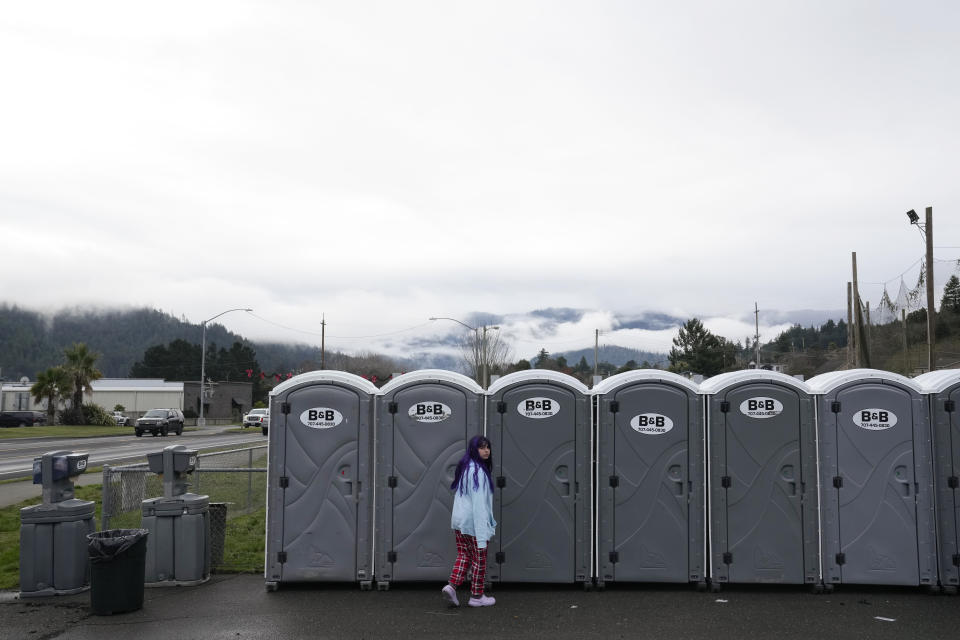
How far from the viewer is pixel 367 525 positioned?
27.3 ft

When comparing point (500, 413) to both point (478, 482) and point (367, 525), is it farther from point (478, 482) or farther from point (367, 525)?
point (367, 525)

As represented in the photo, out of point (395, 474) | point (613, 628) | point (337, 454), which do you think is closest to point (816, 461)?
point (613, 628)

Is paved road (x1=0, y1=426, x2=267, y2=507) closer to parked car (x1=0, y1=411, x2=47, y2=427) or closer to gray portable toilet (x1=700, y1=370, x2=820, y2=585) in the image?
gray portable toilet (x1=700, y1=370, x2=820, y2=585)

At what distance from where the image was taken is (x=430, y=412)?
27.7ft

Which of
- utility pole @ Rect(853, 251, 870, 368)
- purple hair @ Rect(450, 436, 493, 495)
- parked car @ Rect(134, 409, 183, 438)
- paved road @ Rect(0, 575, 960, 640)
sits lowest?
parked car @ Rect(134, 409, 183, 438)

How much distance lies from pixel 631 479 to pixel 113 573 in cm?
525

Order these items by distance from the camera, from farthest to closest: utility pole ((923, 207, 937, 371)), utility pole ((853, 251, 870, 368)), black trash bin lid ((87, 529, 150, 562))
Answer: utility pole ((853, 251, 870, 368)) → utility pole ((923, 207, 937, 371)) → black trash bin lid ((87, 529, 150, 562))

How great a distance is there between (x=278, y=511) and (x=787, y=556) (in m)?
5.44

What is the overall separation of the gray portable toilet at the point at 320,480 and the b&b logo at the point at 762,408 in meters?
4.02

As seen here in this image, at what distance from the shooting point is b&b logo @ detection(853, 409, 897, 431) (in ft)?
27.3

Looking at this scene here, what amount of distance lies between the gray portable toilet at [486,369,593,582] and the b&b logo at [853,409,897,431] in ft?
9.52

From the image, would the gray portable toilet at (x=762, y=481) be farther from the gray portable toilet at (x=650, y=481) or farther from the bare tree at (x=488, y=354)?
the bare tree at (x=488, y=354)

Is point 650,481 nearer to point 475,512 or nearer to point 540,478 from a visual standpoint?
point 540,478

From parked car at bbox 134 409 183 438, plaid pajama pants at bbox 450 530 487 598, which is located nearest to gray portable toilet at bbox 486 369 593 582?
plaid pajama pants at bbox 450 530 487 598
